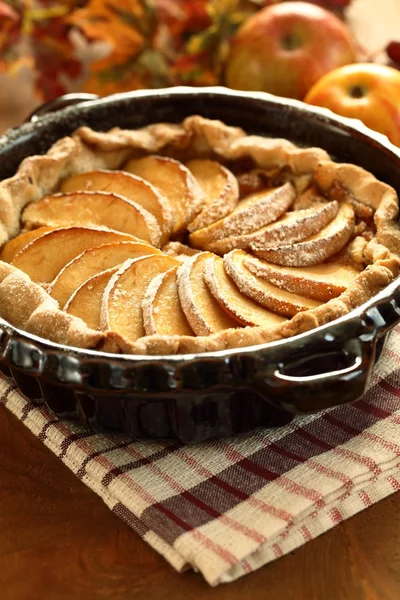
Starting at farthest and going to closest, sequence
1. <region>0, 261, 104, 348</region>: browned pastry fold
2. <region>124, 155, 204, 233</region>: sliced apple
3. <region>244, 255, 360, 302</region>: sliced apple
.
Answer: <region>124, 155, 204, 233</region>: sliced apple, <region>244, 255, 360, 302</region>: sliced apple, <region>0, 261, 104, 348</region>: browned pastry fold

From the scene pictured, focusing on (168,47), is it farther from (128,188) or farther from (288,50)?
(128,188)

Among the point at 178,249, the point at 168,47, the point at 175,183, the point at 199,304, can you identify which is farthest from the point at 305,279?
the point at 168,47

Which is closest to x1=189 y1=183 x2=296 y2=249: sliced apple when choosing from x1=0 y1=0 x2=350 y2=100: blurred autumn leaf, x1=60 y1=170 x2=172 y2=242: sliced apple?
x1=60 y1=170 x2=172 y2=242: sliced apple

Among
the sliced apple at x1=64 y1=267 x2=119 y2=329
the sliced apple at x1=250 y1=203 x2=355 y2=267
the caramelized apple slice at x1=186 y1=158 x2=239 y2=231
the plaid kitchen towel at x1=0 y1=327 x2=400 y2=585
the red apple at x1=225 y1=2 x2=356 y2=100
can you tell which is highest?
the red apple at x1=225 y1=2 x2=356 y2=100

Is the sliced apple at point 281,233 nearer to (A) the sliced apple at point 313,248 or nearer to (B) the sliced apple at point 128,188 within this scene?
(A) the sliced apple at point 313,248

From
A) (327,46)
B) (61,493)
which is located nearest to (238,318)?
(61,493)

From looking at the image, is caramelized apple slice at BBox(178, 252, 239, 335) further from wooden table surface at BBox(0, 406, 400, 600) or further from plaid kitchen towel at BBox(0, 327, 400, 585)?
wooden table surface at BBox(0, 406, 400, 600)

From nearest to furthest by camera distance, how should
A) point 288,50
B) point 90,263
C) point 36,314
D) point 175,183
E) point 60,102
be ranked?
1. point 36,314
2. point 90,263
3. point 175,183
4. point 60,102
5. point 288,50

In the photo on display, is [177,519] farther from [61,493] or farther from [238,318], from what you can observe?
[238,318]
